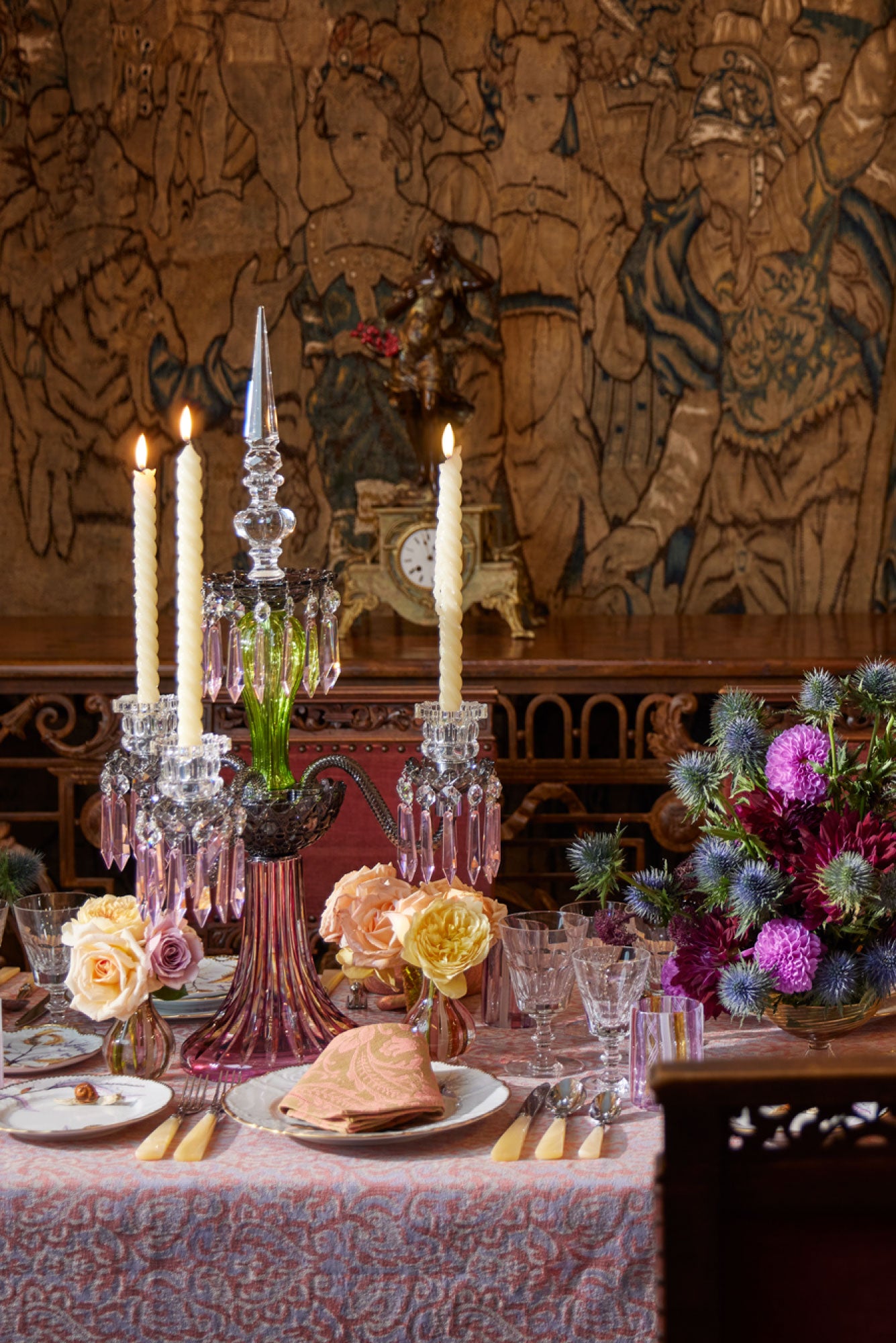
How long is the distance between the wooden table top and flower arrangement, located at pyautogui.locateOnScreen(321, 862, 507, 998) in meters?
1.55

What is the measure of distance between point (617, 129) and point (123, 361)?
1.45m

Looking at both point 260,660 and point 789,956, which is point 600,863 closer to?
point 789,956

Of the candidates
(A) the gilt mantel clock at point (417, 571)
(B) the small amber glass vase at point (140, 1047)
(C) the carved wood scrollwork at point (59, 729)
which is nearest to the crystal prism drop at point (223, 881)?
(B) the small amber glass vase at point (140, 1047)

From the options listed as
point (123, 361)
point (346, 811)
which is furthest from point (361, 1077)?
point (123, 361)

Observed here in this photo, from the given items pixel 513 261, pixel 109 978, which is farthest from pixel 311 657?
pixel 513 261

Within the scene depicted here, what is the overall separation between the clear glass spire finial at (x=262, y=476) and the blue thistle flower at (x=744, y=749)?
48cm

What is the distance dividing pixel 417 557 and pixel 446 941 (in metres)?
2.19

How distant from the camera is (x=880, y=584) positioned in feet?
13.0

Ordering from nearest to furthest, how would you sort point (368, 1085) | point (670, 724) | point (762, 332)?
point (368, 1085)
point (670, 724)
point (762, 332)

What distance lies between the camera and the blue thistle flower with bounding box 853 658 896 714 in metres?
1.45

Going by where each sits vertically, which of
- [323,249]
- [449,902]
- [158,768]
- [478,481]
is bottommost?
[449,902]

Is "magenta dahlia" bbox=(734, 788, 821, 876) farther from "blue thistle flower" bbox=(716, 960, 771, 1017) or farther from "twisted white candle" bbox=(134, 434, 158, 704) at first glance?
"twisted white candle" bbox=(134, 434, 158, 704)

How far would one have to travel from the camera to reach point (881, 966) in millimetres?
1331

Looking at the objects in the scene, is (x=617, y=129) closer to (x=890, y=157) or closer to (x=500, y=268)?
(x=500, y=268)
